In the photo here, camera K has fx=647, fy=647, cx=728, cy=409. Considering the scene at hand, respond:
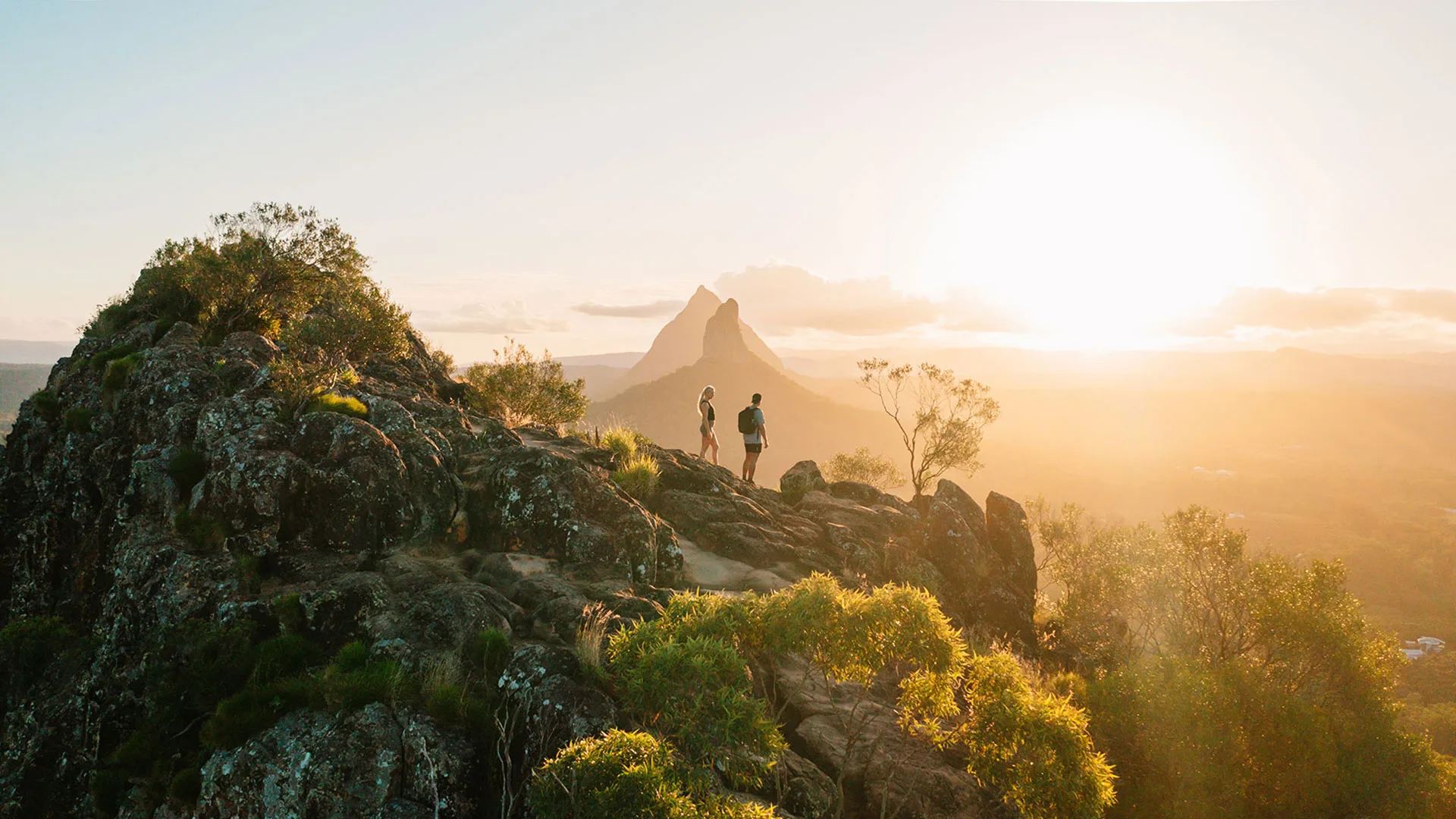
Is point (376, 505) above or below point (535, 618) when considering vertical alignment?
above

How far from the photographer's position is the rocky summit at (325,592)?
963cm

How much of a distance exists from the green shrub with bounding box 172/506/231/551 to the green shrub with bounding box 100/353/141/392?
30.3 feet

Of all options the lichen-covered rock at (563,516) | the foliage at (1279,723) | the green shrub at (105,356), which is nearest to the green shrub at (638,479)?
the lichen-covered rock at (563,516)

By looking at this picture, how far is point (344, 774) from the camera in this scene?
9.09 metres

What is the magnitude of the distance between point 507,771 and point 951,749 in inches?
391

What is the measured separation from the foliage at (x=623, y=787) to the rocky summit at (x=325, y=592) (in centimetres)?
154

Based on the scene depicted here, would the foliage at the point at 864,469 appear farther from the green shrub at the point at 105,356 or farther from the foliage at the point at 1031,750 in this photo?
the green shrub at the point at 105,356

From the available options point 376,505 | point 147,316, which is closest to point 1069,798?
point 376,505

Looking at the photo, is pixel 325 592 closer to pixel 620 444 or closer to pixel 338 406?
pixel 338 406

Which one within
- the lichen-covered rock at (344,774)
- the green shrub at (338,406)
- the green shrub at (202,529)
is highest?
the green shrub at (338,406)

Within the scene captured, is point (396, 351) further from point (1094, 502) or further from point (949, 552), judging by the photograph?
point (1094, 502)

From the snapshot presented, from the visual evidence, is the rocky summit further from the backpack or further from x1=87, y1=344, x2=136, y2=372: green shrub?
the backpack

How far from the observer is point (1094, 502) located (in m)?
179

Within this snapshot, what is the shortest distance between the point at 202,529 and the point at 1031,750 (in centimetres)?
1627
